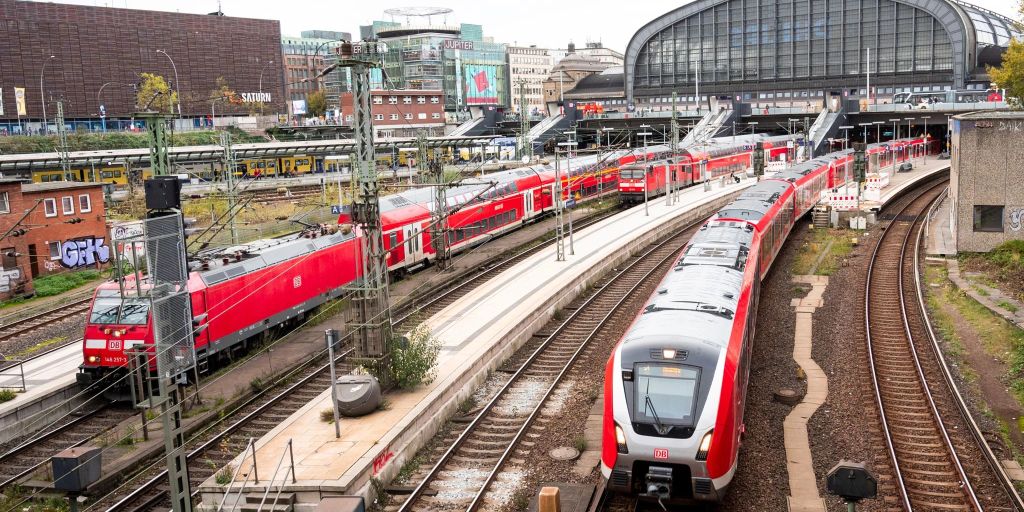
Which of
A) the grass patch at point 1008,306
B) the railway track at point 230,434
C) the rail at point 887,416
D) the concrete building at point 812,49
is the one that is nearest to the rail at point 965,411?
the rail at point 887,416

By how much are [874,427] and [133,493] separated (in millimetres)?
14812

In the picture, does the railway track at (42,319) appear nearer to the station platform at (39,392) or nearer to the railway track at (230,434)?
the station platform at (39,392)

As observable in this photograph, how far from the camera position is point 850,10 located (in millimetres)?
107938

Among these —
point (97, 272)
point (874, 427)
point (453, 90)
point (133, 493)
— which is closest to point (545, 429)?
point (874, 427)

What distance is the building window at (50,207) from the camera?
3934 centimetres

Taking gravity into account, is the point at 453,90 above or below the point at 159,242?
above

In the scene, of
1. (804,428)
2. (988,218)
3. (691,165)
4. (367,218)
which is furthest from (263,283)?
(691,165)

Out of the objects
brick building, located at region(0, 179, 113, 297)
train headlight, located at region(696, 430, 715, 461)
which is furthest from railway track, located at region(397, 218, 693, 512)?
brick building, located at region(0, 179, 113, 297)

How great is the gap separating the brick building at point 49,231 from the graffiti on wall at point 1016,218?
4017 centimetres

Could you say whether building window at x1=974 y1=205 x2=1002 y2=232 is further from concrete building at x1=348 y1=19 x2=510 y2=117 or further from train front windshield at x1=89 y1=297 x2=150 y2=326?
concrete building at x1=348 y1=19 x2=510 y2=117

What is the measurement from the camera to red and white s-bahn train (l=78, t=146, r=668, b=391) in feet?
69.4

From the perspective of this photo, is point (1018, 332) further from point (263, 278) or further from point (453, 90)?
point (453, 90)

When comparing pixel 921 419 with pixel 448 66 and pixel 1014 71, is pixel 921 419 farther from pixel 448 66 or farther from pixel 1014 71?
pixel 448 66

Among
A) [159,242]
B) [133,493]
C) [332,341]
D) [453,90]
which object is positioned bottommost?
[133,493]
